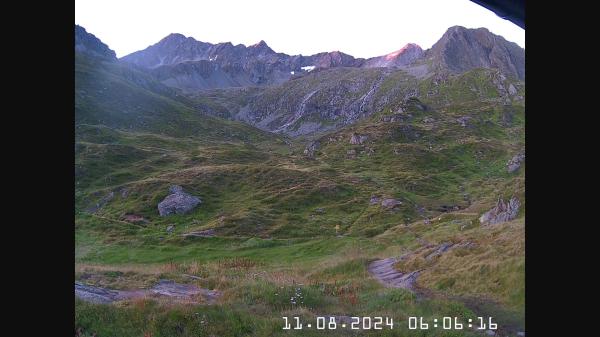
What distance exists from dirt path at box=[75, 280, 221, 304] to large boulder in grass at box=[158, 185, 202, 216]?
57932 mm

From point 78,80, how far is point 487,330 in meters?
216

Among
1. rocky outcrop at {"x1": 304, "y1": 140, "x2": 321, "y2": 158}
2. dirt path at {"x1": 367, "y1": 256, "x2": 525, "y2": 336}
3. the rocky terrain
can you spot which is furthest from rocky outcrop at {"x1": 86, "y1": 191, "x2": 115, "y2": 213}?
rocky outcrop at {"x1": 304, "y1": 140, "x2": 321, "y2": 158}

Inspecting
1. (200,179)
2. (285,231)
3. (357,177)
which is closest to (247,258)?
(285,231)

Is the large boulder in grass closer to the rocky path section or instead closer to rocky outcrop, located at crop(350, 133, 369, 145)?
the rocky path section

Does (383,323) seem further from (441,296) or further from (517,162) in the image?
(517,162)

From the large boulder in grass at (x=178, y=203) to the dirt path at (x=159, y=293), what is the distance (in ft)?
190

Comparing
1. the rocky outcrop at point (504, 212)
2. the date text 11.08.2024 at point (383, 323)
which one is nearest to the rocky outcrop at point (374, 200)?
the rocky outcrop at point (504, 212)

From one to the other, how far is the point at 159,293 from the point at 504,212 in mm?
25148

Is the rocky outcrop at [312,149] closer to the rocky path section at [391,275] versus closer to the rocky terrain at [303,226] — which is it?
the rocky terrain at [303,226]

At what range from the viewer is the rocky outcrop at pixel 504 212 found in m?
29.5

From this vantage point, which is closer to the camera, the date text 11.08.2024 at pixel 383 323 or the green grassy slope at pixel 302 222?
the date text 11.08.2024 at pixel 383 323
